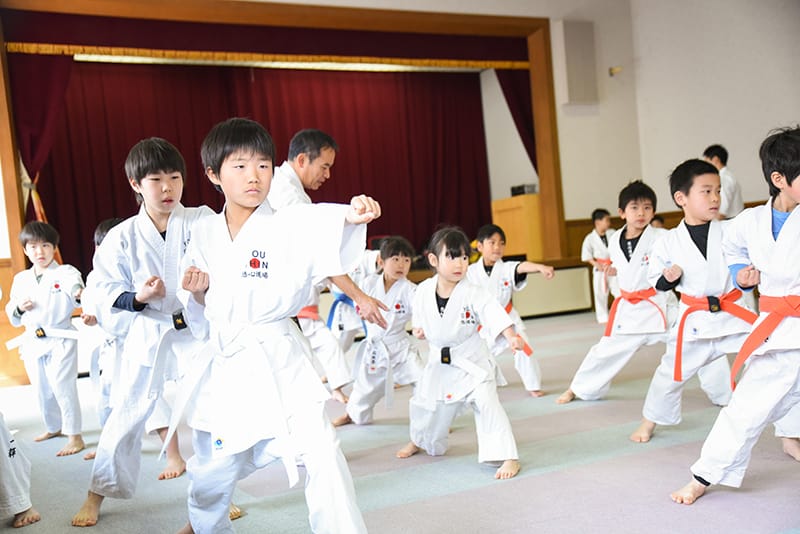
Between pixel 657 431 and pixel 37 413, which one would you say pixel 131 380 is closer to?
pixel 657 431

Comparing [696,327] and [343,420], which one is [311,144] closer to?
[343,420]

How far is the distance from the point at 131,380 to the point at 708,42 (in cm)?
789

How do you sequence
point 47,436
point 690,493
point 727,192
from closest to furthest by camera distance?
point 690,493, point 47,436, point 727,192

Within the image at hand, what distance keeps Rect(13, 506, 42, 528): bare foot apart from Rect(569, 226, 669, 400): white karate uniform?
261cm

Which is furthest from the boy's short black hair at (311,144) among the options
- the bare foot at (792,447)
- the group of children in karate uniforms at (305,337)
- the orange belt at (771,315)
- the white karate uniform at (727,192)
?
A: the white karate uniform at (727,192)

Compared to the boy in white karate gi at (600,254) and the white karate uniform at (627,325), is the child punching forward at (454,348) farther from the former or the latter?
the boy in white karate gi at (600,254)

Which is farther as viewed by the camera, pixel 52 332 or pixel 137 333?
pixel 52 332

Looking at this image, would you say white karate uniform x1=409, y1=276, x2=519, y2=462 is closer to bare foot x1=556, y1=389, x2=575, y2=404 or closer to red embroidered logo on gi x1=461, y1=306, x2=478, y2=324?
red embroidered logo on gi x1=461, y1=306, x2=478, y2=324

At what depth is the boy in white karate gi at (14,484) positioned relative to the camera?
2570 mm

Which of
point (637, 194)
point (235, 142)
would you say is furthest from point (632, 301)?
point (235, 142)

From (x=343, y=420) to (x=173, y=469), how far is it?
1.05m

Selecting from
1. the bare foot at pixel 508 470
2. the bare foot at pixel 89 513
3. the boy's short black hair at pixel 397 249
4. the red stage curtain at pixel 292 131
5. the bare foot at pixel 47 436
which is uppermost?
the red stage curtain at pixel 292 131

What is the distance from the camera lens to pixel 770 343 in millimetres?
2250

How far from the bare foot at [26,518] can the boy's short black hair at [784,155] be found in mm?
2727
